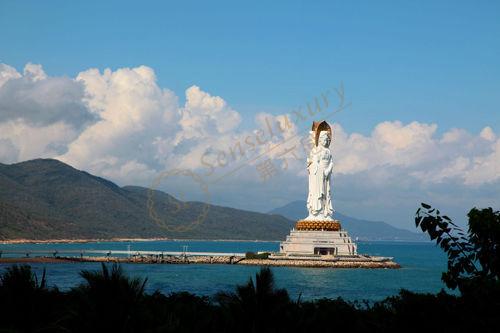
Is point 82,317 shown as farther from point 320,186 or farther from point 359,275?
point 320,186

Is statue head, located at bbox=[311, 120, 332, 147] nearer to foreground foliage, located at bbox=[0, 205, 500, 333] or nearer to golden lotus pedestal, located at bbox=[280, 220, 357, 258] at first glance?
golden lotus pedestal, located at bbox=[280, 220, 357, 258]

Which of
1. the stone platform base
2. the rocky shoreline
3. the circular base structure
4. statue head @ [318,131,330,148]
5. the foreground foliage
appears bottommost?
the foreground foliage

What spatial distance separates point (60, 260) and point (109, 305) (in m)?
85.1

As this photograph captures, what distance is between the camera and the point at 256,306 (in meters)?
15.5

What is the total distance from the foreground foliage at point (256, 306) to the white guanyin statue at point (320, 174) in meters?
67.5

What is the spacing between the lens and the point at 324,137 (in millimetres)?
86250

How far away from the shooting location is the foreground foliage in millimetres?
13102

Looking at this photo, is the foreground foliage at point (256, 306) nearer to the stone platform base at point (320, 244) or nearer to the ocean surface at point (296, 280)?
the ocean surface at point (296, 280)

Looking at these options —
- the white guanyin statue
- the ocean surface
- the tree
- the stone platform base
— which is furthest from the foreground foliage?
the white guanyin statue

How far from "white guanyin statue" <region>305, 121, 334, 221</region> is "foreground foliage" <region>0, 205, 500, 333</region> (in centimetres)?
6753

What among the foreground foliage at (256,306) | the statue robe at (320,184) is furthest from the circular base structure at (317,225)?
the foreground foliage at (256,306)

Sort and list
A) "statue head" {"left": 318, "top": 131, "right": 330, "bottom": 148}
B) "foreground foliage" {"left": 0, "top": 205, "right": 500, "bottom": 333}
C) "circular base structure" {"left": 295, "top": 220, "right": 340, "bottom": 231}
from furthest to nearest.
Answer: "statue head" {"left": 318, "top": 131, "right": 330, "bottom": 148}
"circular base structure" {"left": 295, "top": 220, "right": 340, "bottom": 231}
"foreground foliage" {"left": 0, "top": 205, "right": 500, "bottom": 333}

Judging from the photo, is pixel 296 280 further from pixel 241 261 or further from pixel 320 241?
pixel 241 261

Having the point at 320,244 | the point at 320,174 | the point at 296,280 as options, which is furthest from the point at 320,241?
the point at 296,280
